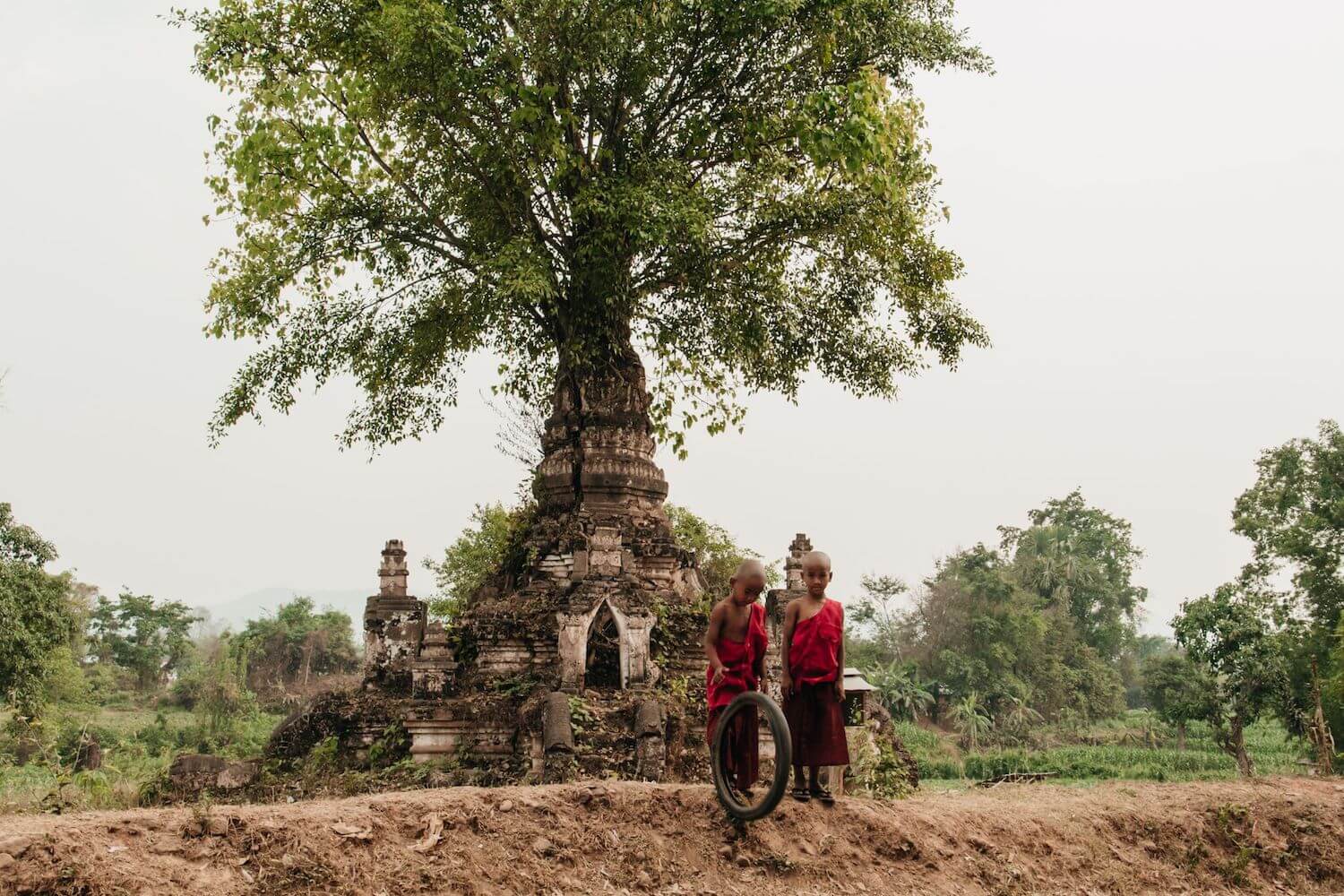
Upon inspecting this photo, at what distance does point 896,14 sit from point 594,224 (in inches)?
212

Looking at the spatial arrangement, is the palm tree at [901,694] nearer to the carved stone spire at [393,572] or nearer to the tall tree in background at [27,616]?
the tall tree in background at [27,616]

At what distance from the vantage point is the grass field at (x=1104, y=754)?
117 feet

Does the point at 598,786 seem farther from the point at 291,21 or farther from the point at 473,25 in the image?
the point at 291,21

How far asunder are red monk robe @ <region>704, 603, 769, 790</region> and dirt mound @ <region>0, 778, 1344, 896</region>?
0.36m

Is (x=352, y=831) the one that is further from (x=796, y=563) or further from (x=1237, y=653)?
(x=1237, y=653)

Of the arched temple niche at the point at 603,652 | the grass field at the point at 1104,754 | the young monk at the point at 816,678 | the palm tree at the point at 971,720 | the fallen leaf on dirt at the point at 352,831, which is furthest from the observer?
the palm tree at the point at 971,720

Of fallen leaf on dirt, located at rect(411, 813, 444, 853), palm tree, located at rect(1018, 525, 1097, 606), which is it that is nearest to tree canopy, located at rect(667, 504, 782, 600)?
fallen leaf on dirt, located at rect(411, 813, 444, 853)

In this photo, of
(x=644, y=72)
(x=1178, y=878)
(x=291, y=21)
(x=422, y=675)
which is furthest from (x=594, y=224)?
(x=1178, y=878)

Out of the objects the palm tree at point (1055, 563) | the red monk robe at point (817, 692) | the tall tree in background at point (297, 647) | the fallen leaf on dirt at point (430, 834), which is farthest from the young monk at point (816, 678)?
the palm tree at point (1055, 563)

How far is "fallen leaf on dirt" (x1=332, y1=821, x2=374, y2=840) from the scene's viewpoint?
7121 millimetres

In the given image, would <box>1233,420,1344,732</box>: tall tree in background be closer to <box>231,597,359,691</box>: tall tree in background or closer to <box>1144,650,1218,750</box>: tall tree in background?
<box>1144,650,1218,750</box>: tall tree in background

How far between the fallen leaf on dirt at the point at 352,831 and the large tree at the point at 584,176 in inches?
316

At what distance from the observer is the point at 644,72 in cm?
1505

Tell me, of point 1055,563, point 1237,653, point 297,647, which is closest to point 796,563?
point 1237,653
